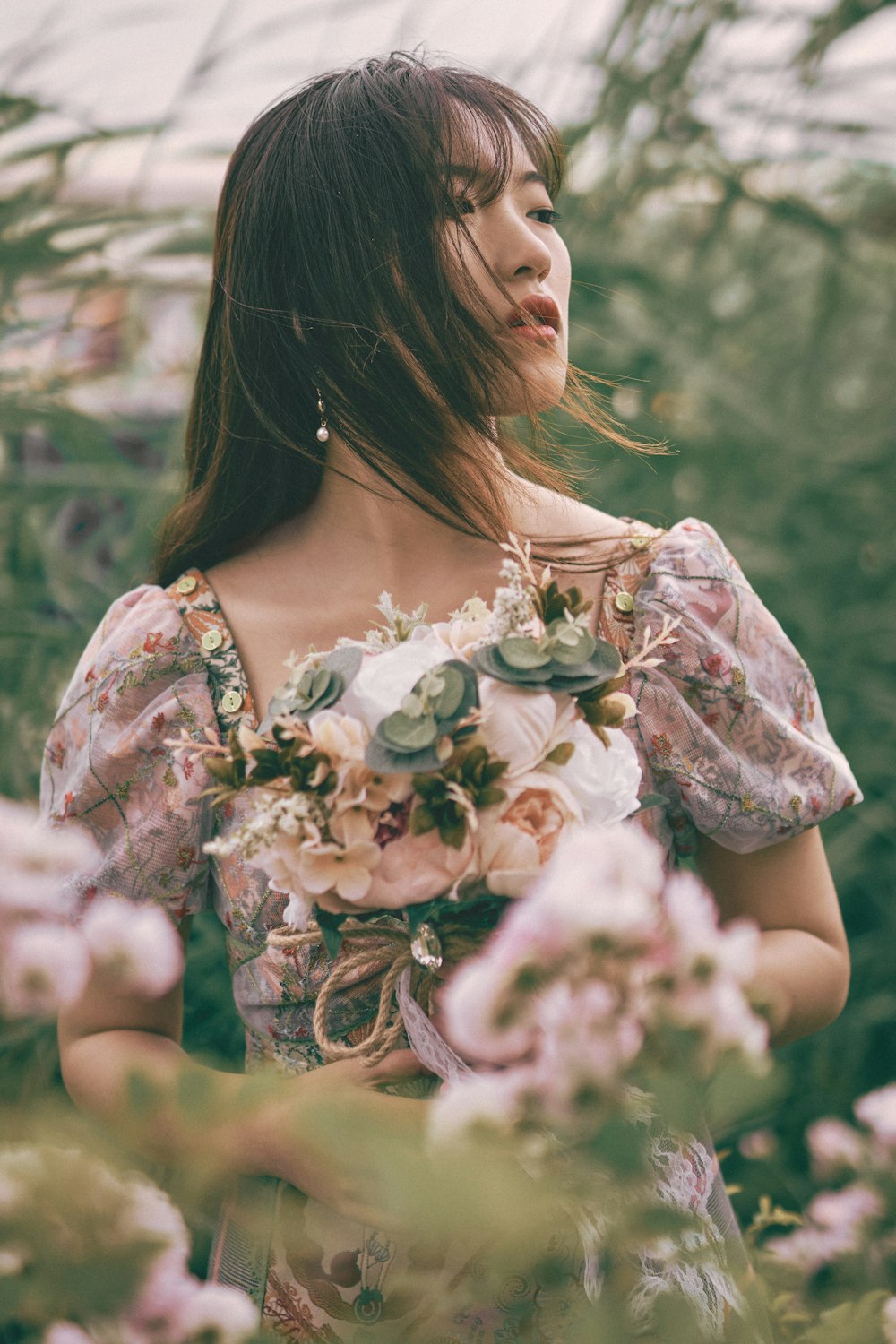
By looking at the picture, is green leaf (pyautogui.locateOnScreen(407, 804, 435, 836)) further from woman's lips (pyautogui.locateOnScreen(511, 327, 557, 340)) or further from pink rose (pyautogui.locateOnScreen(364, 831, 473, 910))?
woman's lips (pyautogui.locateOnScreen(511, 327, 557, 340))

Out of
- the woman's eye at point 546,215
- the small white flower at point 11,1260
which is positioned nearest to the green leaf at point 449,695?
the small white flower at point 11,1260

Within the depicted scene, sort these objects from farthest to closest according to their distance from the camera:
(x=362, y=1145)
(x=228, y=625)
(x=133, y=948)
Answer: (x=228, y=625)
(x=133, y=948)
(x=362, y=1145)

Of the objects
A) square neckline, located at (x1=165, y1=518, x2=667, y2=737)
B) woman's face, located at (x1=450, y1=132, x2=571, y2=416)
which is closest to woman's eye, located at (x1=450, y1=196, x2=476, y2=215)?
woman's face, located at (x1=450, y1=132, x2=571, y2=416)

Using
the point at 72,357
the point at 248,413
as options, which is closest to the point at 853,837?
the point at 248,413

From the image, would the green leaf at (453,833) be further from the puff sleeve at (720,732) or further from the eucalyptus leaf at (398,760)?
the puff sleeve at (720,732)

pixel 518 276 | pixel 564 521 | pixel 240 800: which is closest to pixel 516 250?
pixel 518 276

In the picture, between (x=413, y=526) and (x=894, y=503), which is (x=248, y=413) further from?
(x=894, y=503)

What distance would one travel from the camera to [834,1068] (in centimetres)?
173

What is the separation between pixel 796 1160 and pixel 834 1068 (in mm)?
195

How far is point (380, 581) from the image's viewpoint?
1043 mm

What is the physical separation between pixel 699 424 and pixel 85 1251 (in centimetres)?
159

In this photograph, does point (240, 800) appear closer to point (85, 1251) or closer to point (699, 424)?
point (85, 1251)

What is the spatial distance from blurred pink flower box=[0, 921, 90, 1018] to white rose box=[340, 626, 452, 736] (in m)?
0.26

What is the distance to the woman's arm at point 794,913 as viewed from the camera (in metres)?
0.92
